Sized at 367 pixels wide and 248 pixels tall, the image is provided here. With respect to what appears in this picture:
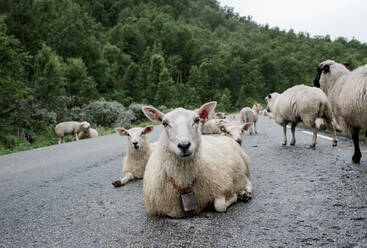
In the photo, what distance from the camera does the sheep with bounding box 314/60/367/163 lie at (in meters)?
4.69

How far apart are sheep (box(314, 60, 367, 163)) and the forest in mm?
12731

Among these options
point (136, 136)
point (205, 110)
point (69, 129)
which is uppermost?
point (205, 110)

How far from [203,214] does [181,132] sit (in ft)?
3.31

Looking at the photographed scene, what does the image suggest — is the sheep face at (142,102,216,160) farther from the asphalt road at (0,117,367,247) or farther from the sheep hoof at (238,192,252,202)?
the sheep hoof at (238,192,252,202)

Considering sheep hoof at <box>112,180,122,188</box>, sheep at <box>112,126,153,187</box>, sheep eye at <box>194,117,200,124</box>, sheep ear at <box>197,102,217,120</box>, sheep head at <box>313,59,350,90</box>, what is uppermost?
sheep head at <box>313,59,350,90</box>

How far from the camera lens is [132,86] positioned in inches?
1848

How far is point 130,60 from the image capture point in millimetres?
63281

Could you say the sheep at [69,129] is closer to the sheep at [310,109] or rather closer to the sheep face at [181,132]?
the sheep at [310,109]

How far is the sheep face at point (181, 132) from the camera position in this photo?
272 cm

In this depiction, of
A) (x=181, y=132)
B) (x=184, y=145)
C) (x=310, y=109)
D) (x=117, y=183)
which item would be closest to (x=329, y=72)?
(x=310, y=109)

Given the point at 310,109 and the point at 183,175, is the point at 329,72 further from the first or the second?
the point at 183,175

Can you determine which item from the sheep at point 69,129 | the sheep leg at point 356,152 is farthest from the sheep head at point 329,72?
the sheep at point 69,129

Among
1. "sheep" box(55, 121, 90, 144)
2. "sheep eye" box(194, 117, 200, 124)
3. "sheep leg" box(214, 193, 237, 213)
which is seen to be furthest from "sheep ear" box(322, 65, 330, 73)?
"sheep" box(55, 121, 90, 144)

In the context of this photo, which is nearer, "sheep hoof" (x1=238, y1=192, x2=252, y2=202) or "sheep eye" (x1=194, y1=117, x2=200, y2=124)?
"sheep eye" (x1=194, y1=117, x2=200, y2=124)
